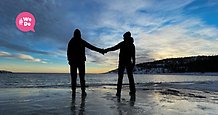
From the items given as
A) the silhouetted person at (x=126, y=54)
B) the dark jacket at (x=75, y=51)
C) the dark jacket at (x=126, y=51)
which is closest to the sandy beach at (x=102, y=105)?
the dark jacket at (x=75, y=51)

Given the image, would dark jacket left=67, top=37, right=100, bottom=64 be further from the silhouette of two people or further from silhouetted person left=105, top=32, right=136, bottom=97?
silhouetted person left=105, top=32, right=136, bottom=97

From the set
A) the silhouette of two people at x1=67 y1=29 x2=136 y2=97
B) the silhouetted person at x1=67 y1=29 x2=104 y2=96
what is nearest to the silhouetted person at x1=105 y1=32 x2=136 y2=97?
the silhouette of two people at x1=67 y1=29 x2=136 y2=97

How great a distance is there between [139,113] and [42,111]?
7.82ft

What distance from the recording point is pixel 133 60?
35.0ft

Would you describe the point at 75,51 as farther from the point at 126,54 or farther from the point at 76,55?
the point at 126,54

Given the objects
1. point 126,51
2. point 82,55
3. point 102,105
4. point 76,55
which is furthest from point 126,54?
point 102,105

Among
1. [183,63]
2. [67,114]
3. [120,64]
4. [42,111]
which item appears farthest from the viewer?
[183,63]

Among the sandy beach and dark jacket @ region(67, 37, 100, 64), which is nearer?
the sandy beach

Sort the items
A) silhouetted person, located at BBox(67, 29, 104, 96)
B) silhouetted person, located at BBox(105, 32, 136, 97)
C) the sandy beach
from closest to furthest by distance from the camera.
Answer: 1. the sandy beach
2. silhouetted person, located at BBox(67, 29, 104, 96)
3. silhouetted person, located at BBox(105, 32, 136, 97)

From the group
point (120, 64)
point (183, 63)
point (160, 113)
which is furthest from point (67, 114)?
point (183, 63)

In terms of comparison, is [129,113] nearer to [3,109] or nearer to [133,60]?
[3,109]

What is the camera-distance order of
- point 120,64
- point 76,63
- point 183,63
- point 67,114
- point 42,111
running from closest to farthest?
point 67,114, point 42,111, point 76,63, point 120,64, point 183,63

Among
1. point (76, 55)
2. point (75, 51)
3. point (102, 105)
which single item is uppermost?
point (75, 51)

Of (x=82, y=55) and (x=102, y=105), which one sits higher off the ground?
(x=82, y=55)
